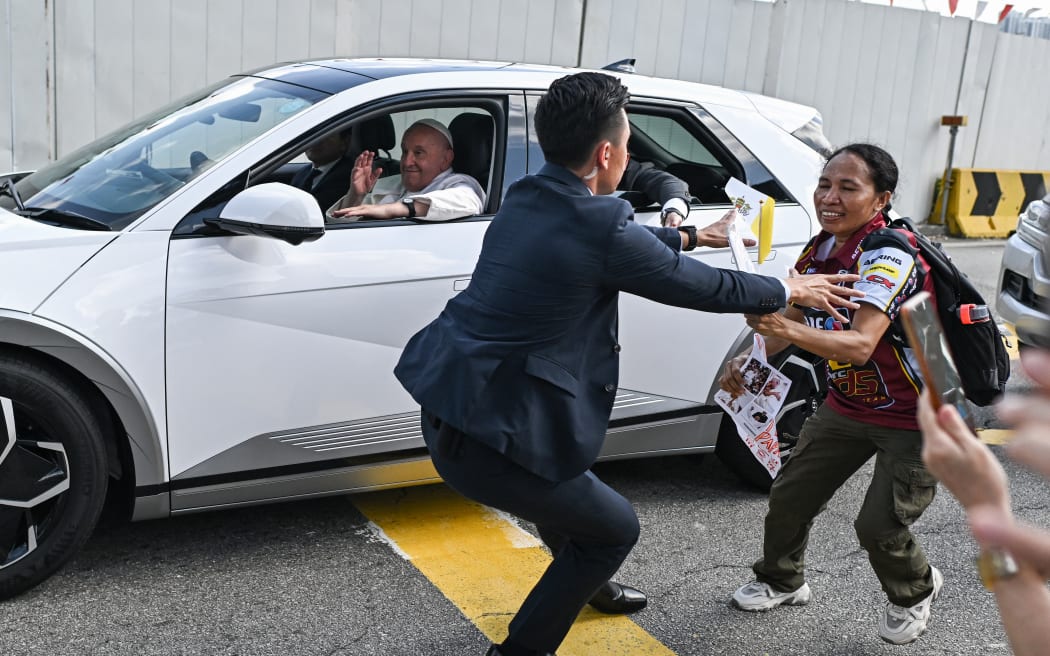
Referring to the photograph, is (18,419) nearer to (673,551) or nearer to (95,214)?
(95,214)

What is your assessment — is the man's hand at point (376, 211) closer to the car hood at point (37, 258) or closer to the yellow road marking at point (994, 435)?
the car hood at point (37, 258)

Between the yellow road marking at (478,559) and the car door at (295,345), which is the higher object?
the car door at (295,345)

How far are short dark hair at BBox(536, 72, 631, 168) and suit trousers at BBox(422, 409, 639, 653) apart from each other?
734 millimetres

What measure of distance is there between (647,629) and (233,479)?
1.41m

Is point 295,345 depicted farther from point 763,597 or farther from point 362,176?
point 763,597

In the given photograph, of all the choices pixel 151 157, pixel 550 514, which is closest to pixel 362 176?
pixel 151 157

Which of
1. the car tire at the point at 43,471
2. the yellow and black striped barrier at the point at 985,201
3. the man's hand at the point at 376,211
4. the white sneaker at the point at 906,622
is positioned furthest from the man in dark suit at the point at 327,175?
the yellow and black striped barrier at the point at 985,201

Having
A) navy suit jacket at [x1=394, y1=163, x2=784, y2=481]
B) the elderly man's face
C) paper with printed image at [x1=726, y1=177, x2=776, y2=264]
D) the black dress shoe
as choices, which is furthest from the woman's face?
the elderly man's face

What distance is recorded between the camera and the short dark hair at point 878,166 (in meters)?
3.39

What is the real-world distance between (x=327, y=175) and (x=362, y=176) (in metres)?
0.22

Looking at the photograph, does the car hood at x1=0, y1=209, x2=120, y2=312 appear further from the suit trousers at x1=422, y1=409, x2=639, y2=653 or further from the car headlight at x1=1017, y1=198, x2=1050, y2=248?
the car headlight at x1=1017, y1=198, x2=1050, y2=248

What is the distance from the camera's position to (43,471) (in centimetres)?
341

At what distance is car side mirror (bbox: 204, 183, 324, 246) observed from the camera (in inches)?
136

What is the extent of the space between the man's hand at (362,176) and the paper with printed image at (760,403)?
1.52 m
